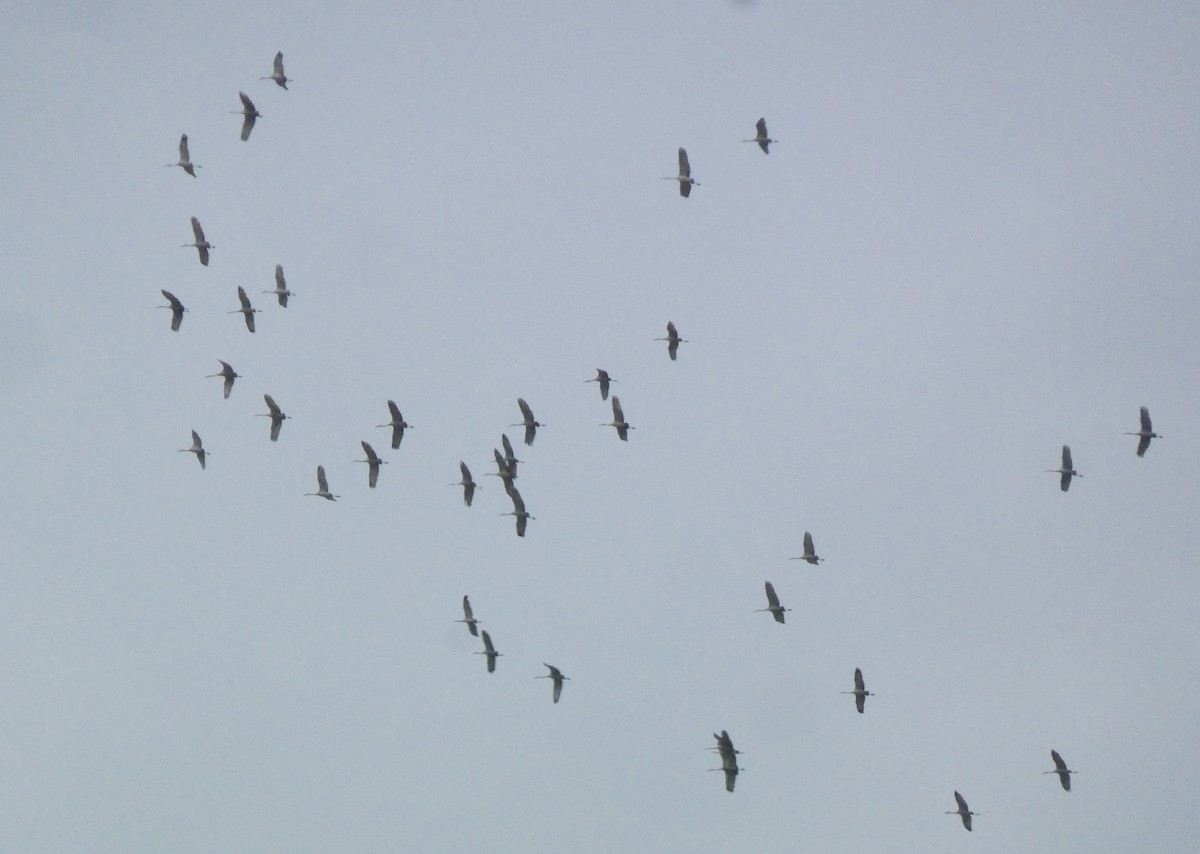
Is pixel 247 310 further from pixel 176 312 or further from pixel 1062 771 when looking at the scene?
pixel 1062 771

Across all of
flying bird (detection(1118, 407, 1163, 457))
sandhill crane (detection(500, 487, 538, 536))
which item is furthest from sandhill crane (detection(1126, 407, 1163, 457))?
sandhill crane (detection(500, 487, 538, 536))

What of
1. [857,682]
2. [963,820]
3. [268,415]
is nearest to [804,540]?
[857,682]

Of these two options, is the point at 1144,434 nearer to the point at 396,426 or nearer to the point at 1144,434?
the point at 1144,434

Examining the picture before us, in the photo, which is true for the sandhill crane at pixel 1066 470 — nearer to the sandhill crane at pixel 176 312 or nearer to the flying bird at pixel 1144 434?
the flying bird at pixel 1144 434

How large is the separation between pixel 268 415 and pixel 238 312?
564cm

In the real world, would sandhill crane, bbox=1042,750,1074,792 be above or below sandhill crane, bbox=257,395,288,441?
below

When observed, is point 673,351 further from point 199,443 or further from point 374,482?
point 199,443

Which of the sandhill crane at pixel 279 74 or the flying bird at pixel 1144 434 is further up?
the sandhill crane at pixel 279 74

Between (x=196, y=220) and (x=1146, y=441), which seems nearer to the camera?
(x=196, y=220)

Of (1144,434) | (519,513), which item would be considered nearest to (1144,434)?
(1144,434)

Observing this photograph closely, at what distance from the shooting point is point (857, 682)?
11162cm

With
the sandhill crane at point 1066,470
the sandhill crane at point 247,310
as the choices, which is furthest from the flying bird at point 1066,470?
the sandhill crane at point 247,310

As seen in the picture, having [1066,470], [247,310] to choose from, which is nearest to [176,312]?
[247,310]

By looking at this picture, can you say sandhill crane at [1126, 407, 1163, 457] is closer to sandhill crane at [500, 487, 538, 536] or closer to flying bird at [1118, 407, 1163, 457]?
flying bird at [1118, 407, 1163, 457]
